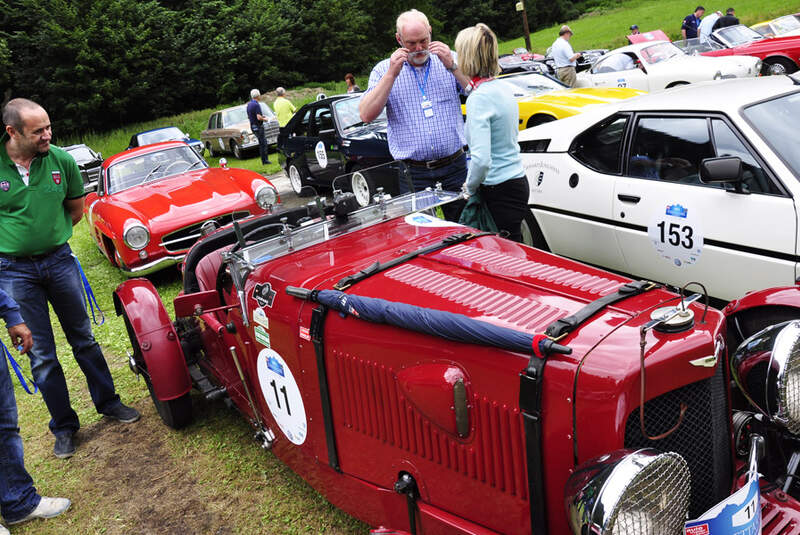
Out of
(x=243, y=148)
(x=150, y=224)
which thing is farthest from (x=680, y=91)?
(x=243, y=148)

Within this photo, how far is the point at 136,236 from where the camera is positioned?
6.55 meters

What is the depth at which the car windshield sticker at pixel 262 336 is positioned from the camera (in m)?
2.95

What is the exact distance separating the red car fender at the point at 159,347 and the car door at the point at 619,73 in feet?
34.8

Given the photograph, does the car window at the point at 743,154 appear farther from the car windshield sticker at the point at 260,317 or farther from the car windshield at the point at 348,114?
the car windshield at the point at 348,114

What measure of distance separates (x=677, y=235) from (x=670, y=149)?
1.95ft

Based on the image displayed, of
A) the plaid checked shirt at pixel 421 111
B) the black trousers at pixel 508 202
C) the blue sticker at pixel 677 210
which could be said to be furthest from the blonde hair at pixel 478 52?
the blue sticker at pixel 677 210

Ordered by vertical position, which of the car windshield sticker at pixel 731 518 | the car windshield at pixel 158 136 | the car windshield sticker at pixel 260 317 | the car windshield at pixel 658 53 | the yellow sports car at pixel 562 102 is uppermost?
the car windshield at pixel 658 53

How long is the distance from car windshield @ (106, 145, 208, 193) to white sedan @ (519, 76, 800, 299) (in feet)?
16.2

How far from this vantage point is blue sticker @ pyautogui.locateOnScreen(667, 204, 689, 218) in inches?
153

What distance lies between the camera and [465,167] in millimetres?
4277

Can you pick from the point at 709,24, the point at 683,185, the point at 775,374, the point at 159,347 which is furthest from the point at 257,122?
the point at 775,374

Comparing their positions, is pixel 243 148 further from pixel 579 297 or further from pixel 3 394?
pixel 579 297

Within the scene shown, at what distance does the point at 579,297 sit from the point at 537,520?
757 millimetres

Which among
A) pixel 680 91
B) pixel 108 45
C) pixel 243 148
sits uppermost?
pixel 108 45
